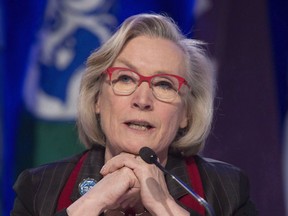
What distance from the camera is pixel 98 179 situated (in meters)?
2.24

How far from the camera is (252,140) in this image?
2.63 metres

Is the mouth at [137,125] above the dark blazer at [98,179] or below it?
above

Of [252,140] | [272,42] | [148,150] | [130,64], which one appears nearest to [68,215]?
[148,150]

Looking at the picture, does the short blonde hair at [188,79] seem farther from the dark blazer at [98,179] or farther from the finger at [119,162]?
the finger at [119,162]

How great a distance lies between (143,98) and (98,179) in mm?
357

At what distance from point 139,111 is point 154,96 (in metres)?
0.08

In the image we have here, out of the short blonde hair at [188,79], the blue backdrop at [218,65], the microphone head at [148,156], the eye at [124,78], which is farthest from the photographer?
the blue backdrop at [218,65]

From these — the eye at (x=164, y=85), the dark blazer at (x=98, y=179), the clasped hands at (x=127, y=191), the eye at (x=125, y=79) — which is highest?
the eye at (x=125, y=79)

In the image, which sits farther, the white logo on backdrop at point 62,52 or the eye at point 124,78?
the white logo on backdrop at point 62,52

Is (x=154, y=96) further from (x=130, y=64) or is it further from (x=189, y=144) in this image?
(x=189, y=144)

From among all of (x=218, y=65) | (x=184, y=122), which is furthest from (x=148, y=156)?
(x=218, y=65)

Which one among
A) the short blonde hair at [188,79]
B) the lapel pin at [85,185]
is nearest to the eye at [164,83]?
the short blonde hair at [188,79]

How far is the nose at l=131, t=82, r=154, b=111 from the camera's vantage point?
2055 mm

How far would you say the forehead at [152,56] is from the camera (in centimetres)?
212
